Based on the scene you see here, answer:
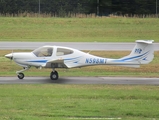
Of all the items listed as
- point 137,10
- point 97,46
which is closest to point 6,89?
point 97,46

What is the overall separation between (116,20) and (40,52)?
36250 mm

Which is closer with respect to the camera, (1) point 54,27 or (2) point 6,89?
(2) point 6,89

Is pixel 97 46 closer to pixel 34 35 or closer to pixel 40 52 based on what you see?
pixel 34 35

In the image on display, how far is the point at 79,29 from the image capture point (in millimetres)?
52625

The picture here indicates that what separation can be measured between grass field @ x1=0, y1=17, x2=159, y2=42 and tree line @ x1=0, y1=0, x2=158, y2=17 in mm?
10496

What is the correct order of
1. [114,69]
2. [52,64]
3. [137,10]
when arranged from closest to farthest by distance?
1. [52,64]
2. [114,69]
3. [137,10]

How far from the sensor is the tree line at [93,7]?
68.2 metres

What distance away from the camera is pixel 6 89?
1761cm

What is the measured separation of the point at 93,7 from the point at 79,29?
1728 cm

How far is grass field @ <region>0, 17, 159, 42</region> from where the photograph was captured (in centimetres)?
4841

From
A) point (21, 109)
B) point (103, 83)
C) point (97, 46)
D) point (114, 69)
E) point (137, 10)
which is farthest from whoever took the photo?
point (137, 10)

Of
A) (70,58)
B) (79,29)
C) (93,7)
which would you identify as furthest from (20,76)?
(93,7)

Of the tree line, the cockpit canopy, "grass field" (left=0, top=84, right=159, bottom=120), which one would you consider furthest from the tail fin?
the tree line

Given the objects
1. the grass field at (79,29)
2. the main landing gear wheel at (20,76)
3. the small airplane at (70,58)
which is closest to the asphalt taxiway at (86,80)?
the main landing gear wheel at (20,76)
